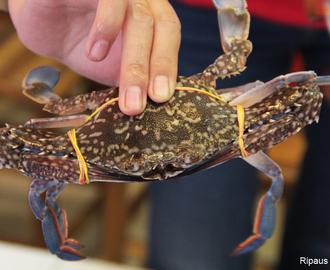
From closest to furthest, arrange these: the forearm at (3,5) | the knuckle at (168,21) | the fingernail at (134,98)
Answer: the fingernail at (134,98), the knuckle at (168,21), the forearm at (3,5)

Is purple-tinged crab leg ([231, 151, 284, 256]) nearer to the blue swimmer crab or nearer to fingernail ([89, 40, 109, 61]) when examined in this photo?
the blue swimmer crab

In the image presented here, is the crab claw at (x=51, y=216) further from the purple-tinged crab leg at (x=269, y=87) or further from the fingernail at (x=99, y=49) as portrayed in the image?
the purple-tinged crab leg at (x=269, y=87)

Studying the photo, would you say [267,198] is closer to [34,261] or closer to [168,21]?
[168,21]

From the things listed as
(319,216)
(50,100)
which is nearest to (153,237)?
(319,216)

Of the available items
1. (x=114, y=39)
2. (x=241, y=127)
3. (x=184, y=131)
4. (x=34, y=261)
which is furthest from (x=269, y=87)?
(x=34, y=261)

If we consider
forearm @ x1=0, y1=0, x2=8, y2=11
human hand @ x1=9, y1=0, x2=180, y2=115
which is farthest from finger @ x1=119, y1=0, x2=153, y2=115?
forearm @ x1=0, y1=0, x2=8, y2=11

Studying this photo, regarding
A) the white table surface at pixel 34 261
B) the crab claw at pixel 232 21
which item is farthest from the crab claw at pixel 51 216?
A: the crab claw at pixel 232 21

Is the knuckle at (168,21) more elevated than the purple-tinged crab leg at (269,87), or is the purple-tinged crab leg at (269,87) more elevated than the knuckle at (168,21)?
the knuckle at (168,21)
